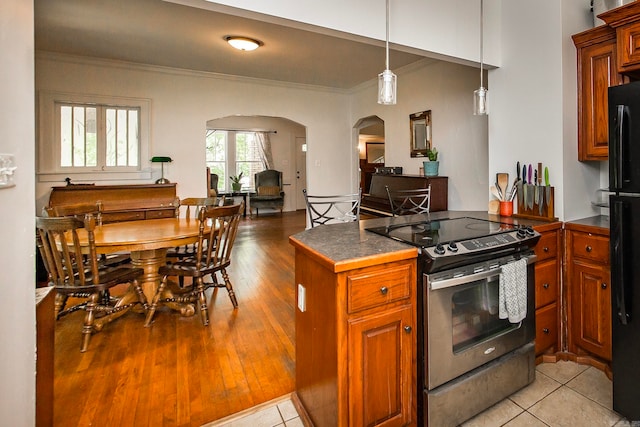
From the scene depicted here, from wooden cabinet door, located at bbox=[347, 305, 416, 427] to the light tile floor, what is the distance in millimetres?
444

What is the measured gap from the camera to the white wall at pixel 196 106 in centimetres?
481

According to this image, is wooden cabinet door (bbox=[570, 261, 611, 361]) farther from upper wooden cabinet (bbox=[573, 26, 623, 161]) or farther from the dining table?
the dining table

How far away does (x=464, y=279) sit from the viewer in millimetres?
1583

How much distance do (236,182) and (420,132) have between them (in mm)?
5628

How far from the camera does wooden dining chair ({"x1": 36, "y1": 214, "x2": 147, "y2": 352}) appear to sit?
7.08 ft

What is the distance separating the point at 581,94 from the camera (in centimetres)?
229

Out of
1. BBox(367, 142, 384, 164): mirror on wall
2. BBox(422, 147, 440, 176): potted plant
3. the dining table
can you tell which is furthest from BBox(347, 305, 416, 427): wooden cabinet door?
BBox(367, 142, 384, 164): mirror on wall

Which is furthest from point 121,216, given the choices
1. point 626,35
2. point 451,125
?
point 626,35

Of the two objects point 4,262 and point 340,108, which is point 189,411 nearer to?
point 4,262

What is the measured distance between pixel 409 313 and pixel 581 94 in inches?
79.9

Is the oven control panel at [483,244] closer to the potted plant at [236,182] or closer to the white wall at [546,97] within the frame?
the white wall at [546,97]

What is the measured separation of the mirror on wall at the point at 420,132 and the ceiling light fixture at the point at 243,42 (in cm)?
247

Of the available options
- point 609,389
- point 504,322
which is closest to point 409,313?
point 504,322

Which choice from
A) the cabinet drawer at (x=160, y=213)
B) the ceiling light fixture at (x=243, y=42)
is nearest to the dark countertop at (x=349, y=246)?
the ceiling light fixture at (x=243, y=42)
